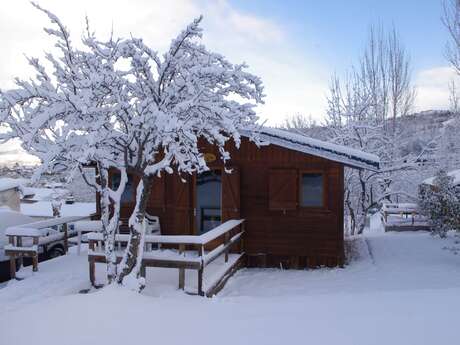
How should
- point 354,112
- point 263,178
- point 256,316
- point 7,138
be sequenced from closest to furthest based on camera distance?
point 256,316 → point 7,138 → point 263,178 → point 354,112

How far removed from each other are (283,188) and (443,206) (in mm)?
4367

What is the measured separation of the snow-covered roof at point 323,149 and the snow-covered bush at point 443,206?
105 inches

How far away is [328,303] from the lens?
16.8 ft

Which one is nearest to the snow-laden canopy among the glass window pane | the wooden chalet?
the wooden chalet

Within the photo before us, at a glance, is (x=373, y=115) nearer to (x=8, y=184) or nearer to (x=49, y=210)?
(x=8, y=184)

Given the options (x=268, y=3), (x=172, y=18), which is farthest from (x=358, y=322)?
(x=268, y=3)

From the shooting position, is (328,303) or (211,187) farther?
(211,187)

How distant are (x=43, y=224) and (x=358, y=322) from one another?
7393 mm

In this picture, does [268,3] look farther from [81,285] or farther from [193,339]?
[193,339]

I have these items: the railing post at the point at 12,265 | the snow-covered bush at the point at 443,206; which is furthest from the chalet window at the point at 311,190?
the railing post at the point at 12,265

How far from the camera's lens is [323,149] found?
8914 mm

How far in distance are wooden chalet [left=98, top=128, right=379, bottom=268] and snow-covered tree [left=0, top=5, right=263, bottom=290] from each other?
131 inches

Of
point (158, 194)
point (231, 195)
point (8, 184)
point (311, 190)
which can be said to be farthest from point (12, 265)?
point (8, 184)

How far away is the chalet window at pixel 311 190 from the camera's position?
941cm
